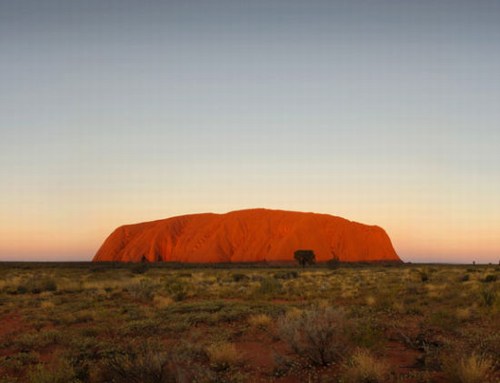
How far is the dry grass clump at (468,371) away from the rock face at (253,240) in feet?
268

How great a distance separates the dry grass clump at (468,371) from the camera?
6570 millimetres

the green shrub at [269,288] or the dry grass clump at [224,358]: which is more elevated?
the green shrub at [269,288]

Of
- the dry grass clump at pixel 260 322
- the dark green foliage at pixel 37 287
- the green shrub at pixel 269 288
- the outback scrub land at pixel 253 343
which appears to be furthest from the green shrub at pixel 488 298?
the dark green foliage at pixel 37 287

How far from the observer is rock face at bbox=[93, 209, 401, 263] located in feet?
307

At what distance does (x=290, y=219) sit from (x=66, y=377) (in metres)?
92.6

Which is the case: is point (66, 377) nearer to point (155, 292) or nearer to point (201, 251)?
point (155, 292)

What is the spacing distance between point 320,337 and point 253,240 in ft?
290

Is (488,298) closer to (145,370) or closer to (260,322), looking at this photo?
(260,322)

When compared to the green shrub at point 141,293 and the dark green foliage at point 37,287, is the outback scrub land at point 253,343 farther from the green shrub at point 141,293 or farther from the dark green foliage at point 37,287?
the dark green foliage at point 37,287

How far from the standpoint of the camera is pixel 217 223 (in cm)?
10394

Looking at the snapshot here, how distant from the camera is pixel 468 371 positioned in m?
6.58

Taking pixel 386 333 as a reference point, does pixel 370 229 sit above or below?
above

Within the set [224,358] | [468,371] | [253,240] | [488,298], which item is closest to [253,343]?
[224,358]

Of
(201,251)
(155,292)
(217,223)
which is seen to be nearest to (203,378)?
(155,292)
